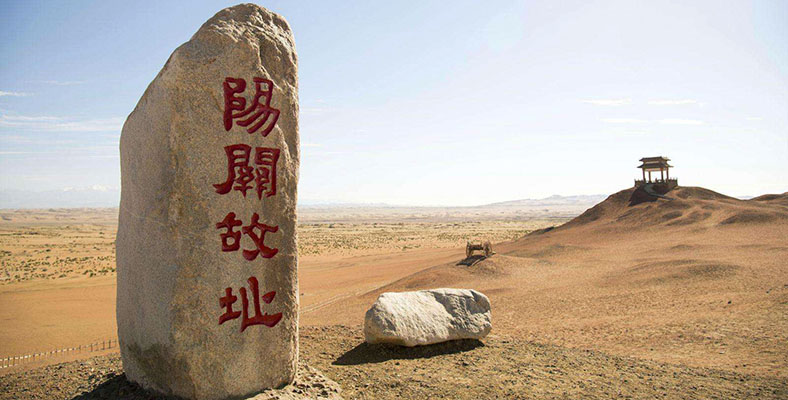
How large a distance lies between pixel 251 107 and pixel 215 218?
155 centimetres

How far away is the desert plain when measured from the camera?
304 inches

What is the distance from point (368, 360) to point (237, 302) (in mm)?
3355

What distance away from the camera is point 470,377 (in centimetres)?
809

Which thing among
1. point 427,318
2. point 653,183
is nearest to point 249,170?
point 427,318

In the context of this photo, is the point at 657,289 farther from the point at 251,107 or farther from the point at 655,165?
the point at 655,165

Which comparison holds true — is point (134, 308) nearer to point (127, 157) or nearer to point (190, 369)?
point (190, 369)

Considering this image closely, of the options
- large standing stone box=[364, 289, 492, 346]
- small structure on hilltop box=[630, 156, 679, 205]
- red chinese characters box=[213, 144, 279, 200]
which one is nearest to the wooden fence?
large standing stone box=[364, 289, 492, 346]

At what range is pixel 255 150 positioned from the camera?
667 centimetres

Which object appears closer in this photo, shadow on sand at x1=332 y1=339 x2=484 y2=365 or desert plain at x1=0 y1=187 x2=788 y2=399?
desert plain at x1=0 y1=187 x2=788 y2=399

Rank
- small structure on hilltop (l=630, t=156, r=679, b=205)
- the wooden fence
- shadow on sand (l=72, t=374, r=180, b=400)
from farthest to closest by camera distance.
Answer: small structure on hilltop (l=630, t=156, r=679, b=205), the wooden fence, shadow on sand (l=72, t=374, r=180, b=400)

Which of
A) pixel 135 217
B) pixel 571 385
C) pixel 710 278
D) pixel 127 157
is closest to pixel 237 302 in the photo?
pixel 135 217

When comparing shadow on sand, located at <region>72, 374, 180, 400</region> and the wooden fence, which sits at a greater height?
shadow on sand, located at <region>72, 374, 180, 400</region>

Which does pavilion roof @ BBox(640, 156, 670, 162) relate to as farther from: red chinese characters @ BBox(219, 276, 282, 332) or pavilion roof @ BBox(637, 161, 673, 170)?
red chinese characters @ BBox(219, 276, 282, 332)

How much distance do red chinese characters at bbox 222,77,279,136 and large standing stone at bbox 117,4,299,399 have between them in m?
0.01
